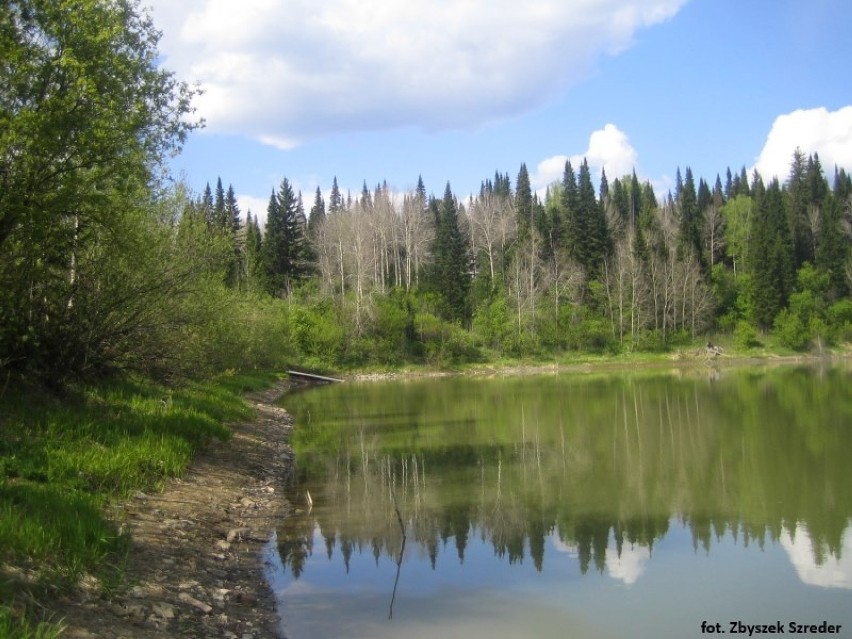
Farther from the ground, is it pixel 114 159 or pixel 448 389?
pixel 114 159

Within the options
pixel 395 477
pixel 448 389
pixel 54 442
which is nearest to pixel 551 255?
pixel 448 389

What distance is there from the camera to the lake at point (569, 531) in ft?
32.5

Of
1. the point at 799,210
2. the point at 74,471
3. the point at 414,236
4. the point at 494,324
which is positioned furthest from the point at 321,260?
the point at 74,471

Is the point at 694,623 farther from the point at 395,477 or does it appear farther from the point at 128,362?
the point at 128,362

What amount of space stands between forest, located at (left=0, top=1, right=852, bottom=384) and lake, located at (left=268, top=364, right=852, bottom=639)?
6402 mm

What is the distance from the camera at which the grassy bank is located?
24.1ft

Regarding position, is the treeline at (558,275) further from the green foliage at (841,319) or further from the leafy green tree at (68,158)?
the leafy green tree at (68,158)

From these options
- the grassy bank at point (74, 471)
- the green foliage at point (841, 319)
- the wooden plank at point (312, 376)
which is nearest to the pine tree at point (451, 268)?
the wooden plank at point (312, 376)

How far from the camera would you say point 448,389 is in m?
53.3

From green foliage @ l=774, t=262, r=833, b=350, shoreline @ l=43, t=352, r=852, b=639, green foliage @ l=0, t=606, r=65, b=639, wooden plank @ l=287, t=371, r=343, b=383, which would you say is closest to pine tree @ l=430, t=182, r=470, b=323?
wooden plank @ l=287, t=371, r=343, b=383

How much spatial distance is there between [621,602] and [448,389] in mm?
43014

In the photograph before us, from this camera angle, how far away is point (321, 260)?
3575 inches

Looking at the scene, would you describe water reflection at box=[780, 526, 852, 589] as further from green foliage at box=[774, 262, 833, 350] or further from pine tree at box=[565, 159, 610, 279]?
pine tree at box=[565, 159, 610, 279]

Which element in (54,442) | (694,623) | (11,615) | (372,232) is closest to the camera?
(11,615)
